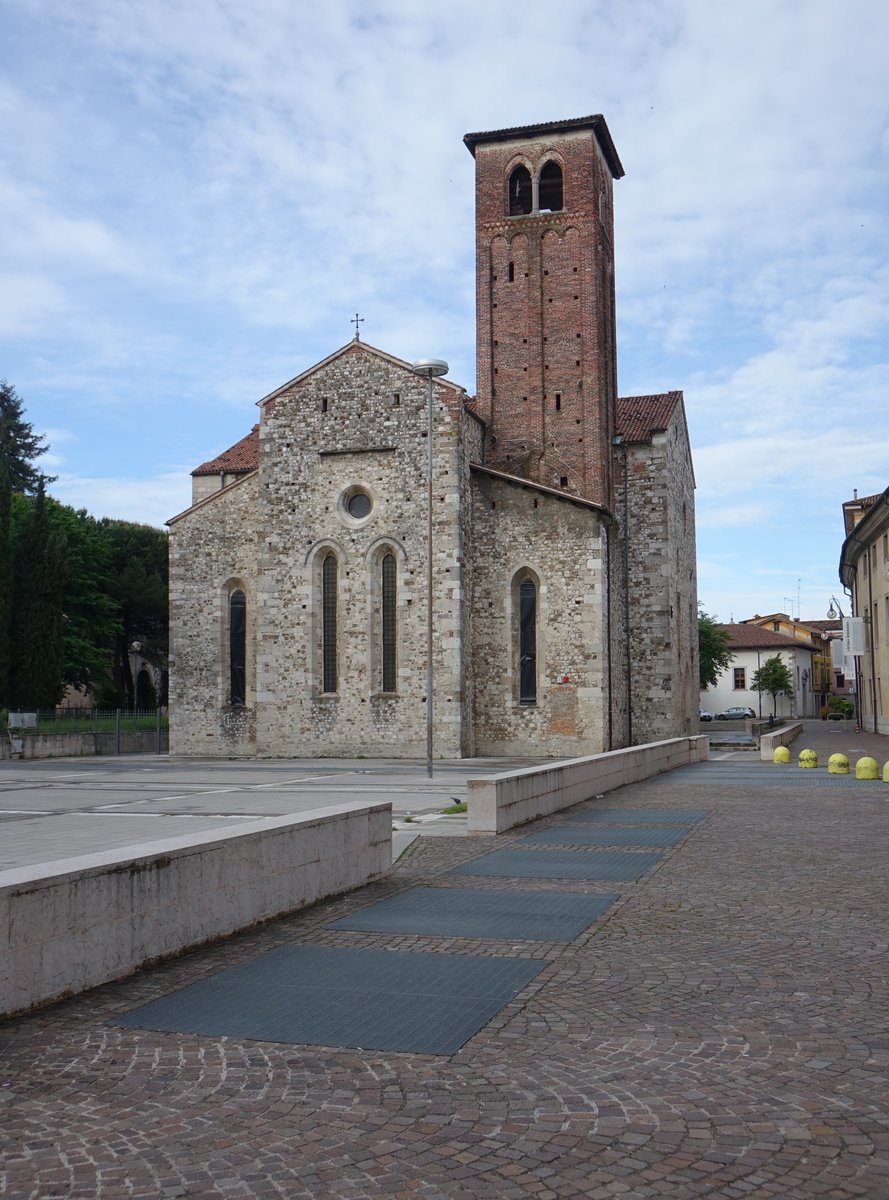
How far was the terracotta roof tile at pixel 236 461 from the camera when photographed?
45406 mm

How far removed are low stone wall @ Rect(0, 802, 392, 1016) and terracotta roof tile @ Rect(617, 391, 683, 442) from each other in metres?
31.8

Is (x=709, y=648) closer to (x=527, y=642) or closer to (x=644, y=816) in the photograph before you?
(x=527, y=642)

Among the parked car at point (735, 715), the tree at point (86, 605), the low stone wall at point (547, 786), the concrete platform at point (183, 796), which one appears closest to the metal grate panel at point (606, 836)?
the low stone wall at point (547, 786)

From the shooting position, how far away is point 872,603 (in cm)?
4797

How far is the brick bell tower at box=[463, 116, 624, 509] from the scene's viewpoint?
3756cm

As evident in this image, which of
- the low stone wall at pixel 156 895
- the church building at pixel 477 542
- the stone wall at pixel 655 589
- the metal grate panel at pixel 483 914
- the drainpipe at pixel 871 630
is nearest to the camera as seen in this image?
the low stone wall at pixel 156 895

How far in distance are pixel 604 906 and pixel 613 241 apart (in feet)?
120

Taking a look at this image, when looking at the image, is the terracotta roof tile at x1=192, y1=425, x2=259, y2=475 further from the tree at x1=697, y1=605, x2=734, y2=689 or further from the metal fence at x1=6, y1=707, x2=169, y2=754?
the tree at x1=697, y1=605, x2=734, y2=689

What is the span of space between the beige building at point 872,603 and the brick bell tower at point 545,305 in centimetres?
1094

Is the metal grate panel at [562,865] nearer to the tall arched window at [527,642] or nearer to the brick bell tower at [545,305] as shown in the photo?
the tall arched window at [527,642]

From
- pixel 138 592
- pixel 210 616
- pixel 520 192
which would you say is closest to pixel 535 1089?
pixel 210 616

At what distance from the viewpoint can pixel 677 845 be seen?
12.5 m

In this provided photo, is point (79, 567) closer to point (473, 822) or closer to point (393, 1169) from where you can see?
point (473, 822)

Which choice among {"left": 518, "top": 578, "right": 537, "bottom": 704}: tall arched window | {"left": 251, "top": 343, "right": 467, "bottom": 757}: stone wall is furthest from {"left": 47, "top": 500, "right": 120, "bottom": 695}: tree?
{"left": 518, "top": 578, "right": 537, "bottom": 704}: tall arched window
